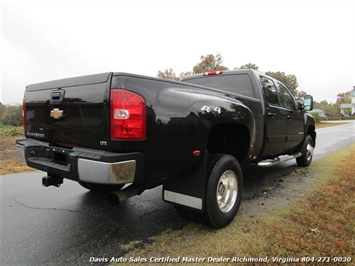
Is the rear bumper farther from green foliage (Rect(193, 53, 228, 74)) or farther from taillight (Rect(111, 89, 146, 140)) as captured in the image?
green foliage (Rect(193, 53, 228, 74))

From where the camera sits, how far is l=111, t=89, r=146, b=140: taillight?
2.12 m

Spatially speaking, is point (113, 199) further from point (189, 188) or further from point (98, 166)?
point (189, 188)

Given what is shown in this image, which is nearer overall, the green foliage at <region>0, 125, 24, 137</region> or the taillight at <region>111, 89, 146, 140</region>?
the taillight at <region>111, 89, 146, 140</region>

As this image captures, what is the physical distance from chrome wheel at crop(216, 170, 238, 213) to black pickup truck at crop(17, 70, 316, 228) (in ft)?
0.04

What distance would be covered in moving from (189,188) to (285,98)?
3508mm

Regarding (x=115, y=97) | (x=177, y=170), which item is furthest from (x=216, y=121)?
(x=115, y=97)

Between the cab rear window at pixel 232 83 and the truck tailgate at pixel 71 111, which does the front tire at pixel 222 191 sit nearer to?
the truck tailgate at pixel 71 111

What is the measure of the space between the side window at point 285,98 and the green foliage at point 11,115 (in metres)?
17.4

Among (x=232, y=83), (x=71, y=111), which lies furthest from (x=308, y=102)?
(x=71, y=111)

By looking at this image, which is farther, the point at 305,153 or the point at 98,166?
the point at 305,153

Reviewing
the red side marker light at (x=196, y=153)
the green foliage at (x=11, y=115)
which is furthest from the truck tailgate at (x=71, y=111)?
the green foliage at (x=11, y=115)

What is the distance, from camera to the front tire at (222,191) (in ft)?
9.09

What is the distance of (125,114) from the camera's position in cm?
212

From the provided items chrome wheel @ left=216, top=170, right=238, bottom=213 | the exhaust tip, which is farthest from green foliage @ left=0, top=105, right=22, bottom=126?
chrome wheel @ left=216, top=170, right=238, bottom=213
